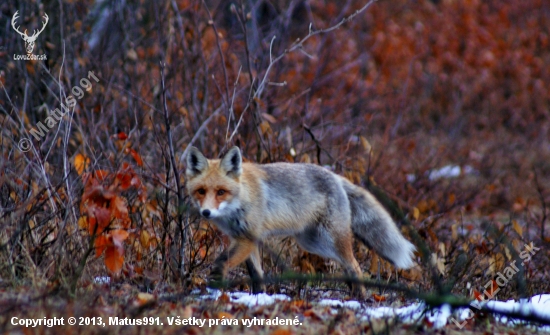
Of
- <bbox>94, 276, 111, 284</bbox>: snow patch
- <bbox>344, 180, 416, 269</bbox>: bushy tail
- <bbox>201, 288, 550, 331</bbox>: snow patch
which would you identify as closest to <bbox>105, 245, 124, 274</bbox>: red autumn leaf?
<bbox>94, 276, 111, 284</bbox>: snow patch

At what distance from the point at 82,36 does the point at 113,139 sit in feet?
6.59

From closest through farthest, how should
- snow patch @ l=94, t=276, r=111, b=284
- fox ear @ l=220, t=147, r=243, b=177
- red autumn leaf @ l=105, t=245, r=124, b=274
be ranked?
red autumn leaf @ l=105, t=245, r=124, b=274
snow patch @ l=94, t=276, r=111, b=284
fox ear @ l=220, t=147, r=243, b=177

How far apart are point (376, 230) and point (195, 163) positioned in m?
1.89

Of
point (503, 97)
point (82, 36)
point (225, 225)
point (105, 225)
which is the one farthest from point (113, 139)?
point (503, 97)

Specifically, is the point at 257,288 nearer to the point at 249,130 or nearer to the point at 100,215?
the point at 100,215

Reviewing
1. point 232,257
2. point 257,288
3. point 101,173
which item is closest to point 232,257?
point 232,257

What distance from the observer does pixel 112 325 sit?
3703 millimetres

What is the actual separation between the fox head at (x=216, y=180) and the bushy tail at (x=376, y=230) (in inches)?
51.6

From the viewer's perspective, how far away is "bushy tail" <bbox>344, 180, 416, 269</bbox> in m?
6.15

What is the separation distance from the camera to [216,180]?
539cm

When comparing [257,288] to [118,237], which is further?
[257,288]

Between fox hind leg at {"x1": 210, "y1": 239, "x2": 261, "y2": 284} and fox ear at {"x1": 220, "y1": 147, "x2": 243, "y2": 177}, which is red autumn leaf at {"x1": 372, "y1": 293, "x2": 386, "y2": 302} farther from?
fox ear at {"x1": 220, "y1": 147, "x2": 243, "y2": 177}

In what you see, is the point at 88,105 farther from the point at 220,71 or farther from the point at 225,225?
the point at 225,225

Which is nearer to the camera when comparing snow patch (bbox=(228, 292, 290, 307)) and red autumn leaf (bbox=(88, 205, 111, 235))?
red autumn leaf (bbox=(88, 205, 111, 235))
